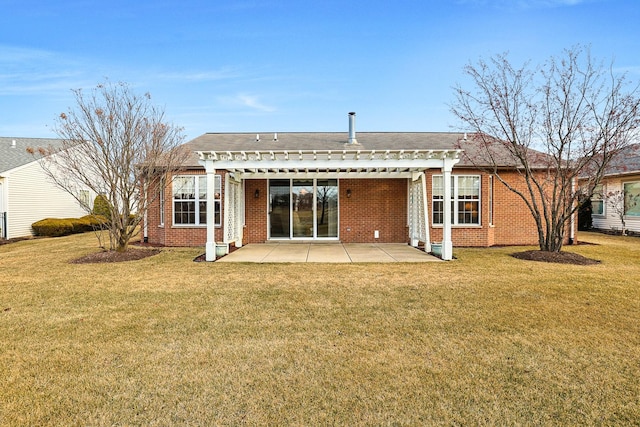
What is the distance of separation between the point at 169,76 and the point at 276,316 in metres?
14.0

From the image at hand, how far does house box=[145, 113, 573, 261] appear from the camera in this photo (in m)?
11.4

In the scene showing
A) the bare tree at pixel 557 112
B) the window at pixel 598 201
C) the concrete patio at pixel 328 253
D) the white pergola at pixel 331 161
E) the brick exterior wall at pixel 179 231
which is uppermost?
A: the bare tree at pixel 557 112

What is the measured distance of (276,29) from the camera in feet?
40.7

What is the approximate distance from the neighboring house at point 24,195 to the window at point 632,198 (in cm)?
2358

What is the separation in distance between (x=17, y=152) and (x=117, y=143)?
13026 millimetres

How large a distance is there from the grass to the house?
5.03m

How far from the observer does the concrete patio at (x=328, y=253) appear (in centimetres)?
900

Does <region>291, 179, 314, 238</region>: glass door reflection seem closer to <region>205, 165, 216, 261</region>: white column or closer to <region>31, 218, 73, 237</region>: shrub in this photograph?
<region>205, 165, 216, 261</region>: white column

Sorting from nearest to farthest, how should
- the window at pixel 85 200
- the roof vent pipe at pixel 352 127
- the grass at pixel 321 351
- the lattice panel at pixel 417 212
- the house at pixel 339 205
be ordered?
the grass at pixel 321 351, the window at pixel 85 200, the lattice panel at pixel 417 212, the house at pixel 339 205, the roof vent pipe at pixel 352 127

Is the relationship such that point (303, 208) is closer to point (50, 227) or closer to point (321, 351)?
point (321, 351)

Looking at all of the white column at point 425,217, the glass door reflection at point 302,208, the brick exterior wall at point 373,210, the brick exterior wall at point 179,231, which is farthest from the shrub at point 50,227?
the white column at point 425,217

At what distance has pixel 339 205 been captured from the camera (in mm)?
12617

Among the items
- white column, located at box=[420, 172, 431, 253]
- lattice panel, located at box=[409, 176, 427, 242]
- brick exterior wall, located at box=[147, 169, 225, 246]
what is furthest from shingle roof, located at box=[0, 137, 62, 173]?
white column, located at box=[420, 172, 431, 253]

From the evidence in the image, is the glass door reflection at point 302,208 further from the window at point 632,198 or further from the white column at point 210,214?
the window at point 632,198
